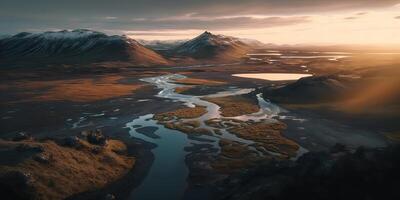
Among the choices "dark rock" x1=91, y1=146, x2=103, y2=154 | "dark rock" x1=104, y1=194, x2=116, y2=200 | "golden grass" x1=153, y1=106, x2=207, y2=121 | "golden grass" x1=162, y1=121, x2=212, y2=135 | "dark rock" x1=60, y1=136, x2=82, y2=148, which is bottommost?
"golden grass" x1=153, y1=106, x2=207, y2=121

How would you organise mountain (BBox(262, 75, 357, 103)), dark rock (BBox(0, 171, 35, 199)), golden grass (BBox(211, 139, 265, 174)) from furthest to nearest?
mountain (BBox(262, 75, 357, 103)) < golden grass (BBox(211, 139, 265, 174)) < dark rock (BBox(0, 171, 35, 199))

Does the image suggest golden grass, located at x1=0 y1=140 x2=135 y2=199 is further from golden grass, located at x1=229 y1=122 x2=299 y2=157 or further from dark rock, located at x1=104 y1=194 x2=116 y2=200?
golden grass, located at x1=229 y1=122 x2=299 y2=157

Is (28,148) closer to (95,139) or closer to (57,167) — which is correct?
(57,167)

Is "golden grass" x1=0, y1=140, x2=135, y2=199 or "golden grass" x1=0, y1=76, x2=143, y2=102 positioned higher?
"golden grass" x1=0, y1=140, x2=135, y2=199

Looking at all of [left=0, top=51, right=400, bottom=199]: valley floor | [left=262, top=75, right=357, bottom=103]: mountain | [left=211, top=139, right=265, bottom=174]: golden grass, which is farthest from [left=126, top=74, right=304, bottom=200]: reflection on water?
[left=262, top=75, right=357, bottom=103]: mountain

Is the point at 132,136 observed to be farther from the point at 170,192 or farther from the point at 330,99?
the point at 330,99

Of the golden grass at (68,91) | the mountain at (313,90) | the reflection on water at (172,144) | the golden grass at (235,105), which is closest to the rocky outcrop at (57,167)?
the reflection on water at (172,144)

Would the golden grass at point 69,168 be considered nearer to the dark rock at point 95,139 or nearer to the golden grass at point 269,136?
the dark rock at point 95,139
